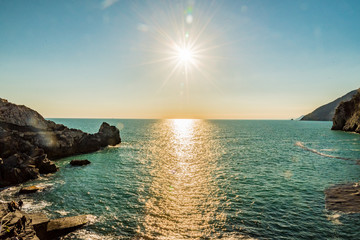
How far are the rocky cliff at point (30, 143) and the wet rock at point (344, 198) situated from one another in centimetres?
4267

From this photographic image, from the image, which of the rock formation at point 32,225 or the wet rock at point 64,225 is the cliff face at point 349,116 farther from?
the rock formation at point 32,225

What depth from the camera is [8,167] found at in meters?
30.3

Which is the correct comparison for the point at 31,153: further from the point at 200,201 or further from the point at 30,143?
the point at 200,201

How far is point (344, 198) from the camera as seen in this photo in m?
22.7

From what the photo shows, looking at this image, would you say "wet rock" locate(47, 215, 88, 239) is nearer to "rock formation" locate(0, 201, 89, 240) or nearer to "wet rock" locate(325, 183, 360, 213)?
"rock formation" locate(0, 201, 89, 240)

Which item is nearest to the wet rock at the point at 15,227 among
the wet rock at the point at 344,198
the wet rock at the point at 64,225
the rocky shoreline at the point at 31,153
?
the rocky shoreline at the point at 31,153

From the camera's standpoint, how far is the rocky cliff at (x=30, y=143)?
1244 inches

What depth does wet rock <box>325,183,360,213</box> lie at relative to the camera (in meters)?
20.2

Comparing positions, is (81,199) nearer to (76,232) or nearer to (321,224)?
(76,232)

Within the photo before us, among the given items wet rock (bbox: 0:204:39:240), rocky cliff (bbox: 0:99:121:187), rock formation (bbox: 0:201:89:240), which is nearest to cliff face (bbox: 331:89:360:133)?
rocky cliff (bbox: 0:99:121:187)

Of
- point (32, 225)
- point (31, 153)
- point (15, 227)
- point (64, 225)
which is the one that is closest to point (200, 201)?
point (64, 225)

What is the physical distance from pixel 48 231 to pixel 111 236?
5255mm

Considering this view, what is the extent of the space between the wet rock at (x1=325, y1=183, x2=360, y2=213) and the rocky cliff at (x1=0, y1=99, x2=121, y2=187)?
4267 cm

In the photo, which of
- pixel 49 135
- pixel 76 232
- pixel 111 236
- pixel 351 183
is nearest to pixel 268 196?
pixel 351 183
